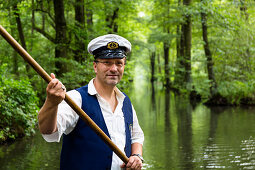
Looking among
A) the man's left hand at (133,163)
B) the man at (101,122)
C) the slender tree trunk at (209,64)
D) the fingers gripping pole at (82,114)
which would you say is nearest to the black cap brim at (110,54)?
the man at (101,122)

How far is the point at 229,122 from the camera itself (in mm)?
11133

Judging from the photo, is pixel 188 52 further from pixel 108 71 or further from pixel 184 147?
pixel 108 71

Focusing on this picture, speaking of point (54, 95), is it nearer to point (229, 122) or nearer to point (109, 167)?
point (109, 167)

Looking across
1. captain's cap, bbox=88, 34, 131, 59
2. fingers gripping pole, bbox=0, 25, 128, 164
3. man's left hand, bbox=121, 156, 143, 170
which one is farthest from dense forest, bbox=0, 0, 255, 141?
fingers gripping pole, bbox=0, 25, 128, 164

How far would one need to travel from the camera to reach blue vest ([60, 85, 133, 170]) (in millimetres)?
2117

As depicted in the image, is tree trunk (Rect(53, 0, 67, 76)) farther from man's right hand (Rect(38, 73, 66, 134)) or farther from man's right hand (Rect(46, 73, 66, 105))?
man's right hand (Rect(46, 73, 66, 105))

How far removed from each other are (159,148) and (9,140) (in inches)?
149

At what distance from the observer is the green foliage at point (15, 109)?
750 centimetres

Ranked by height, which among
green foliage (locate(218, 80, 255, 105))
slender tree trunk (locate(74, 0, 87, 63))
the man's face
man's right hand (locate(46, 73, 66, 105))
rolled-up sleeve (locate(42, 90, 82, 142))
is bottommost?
green foliage (locate(218, 80, 255, 105))

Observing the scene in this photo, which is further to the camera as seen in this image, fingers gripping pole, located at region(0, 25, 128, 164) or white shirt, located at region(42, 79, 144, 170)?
white shirt, located at region(42, 79, 144, 170)

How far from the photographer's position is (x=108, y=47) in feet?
7.59

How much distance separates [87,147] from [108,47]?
0.74m

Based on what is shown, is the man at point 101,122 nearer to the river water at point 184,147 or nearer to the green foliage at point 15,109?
the river water at point 184,147

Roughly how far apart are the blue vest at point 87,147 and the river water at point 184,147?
13.9 feet
